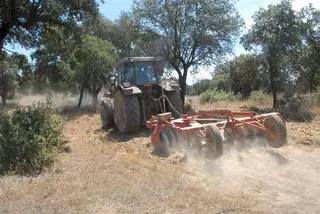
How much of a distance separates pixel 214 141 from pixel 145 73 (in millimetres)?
4845

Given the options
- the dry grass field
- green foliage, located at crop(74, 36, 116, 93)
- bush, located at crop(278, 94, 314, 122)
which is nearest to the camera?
the dry grass field

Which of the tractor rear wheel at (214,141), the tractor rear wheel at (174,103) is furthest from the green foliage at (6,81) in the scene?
the tractor rear wheel at (214,141)

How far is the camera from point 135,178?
502 centimetres

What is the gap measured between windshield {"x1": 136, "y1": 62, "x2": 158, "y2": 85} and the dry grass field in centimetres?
345

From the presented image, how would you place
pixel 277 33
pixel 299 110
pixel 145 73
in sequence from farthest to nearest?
pixel 277 33 < pixel 299 110 < pixel 145 73

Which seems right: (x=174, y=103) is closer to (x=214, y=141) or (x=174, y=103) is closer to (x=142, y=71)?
(x=142, y=71)

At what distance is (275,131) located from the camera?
661 centimetres

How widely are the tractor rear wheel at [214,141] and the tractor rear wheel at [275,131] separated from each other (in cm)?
142

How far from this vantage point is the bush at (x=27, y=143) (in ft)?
19.0

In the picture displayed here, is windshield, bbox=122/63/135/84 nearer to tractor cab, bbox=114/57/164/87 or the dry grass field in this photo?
tractor cab, bbox=114/57/164/87

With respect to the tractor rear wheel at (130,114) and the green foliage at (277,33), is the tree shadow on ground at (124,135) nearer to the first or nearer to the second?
the tractor rear wheel at (130,114)

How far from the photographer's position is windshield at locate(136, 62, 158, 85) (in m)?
10.1

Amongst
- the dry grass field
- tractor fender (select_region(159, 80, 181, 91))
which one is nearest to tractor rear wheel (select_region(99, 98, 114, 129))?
tractor fender (select_region(159, 80, 181, 91))

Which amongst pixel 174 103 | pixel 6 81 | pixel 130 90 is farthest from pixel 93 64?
pixel 6 81
